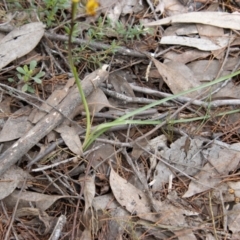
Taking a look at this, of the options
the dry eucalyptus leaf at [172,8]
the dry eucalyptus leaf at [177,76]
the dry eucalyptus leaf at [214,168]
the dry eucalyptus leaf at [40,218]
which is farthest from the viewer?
the dry eucalyptus leaf at [172,8]

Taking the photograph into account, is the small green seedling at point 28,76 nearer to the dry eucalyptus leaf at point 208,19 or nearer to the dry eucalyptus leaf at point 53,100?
the dry eucalyptus leaf at point 53,100

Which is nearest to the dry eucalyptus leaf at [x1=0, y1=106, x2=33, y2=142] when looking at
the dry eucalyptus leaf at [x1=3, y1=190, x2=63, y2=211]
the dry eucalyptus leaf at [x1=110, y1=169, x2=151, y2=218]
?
the dry eucalyptus leaf at [x1=3, y1=190, x2=63, y2=211]

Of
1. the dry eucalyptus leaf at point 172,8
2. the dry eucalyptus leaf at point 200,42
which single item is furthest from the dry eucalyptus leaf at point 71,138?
the dry eucalyptus leaf at point 172,8

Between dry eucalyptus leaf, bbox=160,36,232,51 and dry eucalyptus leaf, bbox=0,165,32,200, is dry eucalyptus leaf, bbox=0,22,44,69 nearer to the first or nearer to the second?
dry eucalyptus leaf, bbox=0,165,32,200

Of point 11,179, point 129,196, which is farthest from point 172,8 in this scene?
point 11,179

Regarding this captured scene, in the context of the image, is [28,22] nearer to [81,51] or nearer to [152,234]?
[81,51]
